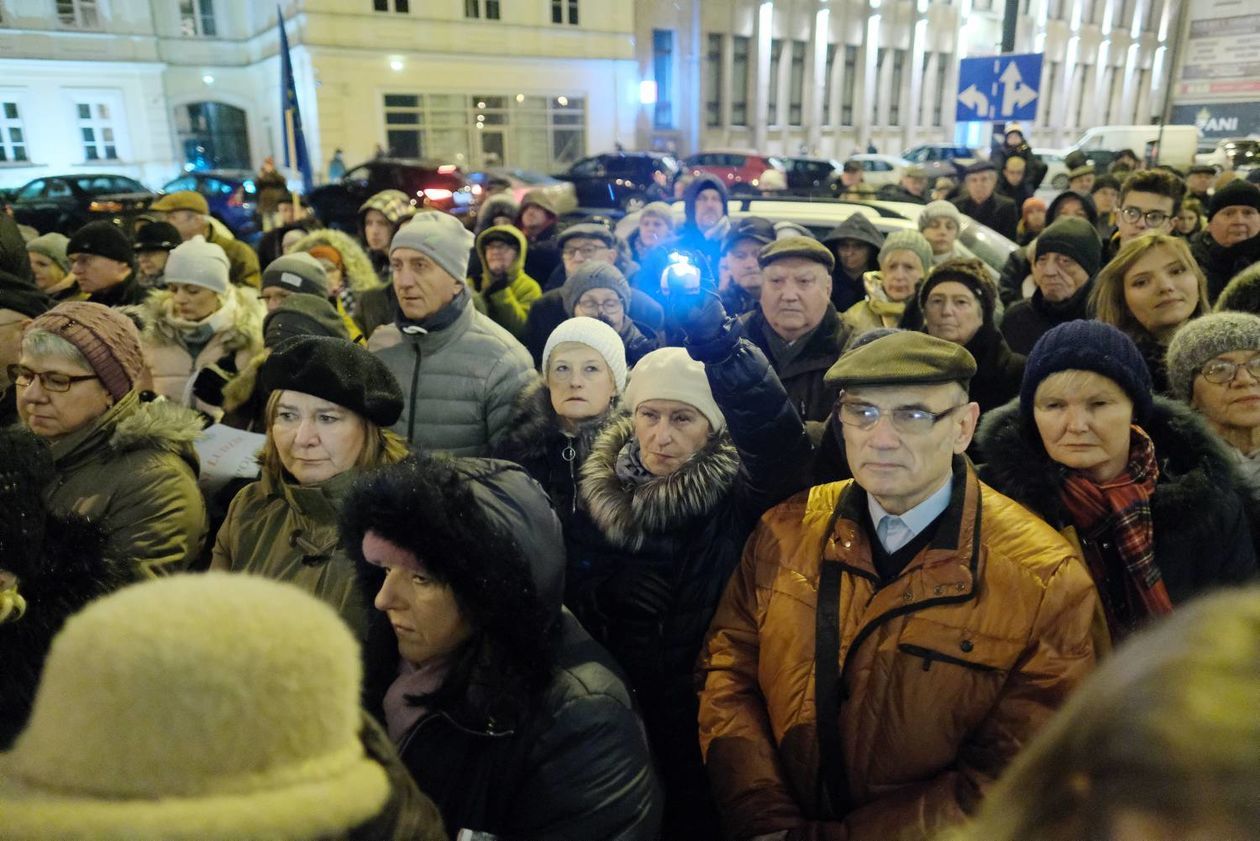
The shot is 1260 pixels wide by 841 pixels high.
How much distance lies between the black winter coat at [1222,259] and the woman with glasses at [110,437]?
5948mm

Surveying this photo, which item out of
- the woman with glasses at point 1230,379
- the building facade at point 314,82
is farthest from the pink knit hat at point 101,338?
the building facade at point 314,82

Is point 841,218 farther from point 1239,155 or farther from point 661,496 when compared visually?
point 1239,155

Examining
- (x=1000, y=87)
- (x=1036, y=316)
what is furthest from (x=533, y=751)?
(x=1000, y=87)

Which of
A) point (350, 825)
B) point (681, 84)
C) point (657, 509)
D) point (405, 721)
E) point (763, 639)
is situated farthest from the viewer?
point (681, 84)

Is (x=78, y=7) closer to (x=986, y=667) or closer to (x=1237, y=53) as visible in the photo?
(x=986, y=667)

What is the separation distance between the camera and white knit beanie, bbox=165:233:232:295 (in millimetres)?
4461

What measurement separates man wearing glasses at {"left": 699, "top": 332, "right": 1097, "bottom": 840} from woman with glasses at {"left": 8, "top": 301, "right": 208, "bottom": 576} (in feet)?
6.04

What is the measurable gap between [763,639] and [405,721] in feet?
3.07

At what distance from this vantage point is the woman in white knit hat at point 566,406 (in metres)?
3.15

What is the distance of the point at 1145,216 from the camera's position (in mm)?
5309

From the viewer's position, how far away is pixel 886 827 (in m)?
1.84

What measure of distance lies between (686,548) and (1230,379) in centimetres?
191

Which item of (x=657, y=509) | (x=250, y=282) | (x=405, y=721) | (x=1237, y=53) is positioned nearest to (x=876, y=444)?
(x=657, y=509)

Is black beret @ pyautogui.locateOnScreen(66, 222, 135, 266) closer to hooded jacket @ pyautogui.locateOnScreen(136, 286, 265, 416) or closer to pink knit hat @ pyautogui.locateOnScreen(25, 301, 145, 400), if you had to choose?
hooded jacket @ pyautogui.locateOnScreen(136, 286, 265, 416)
